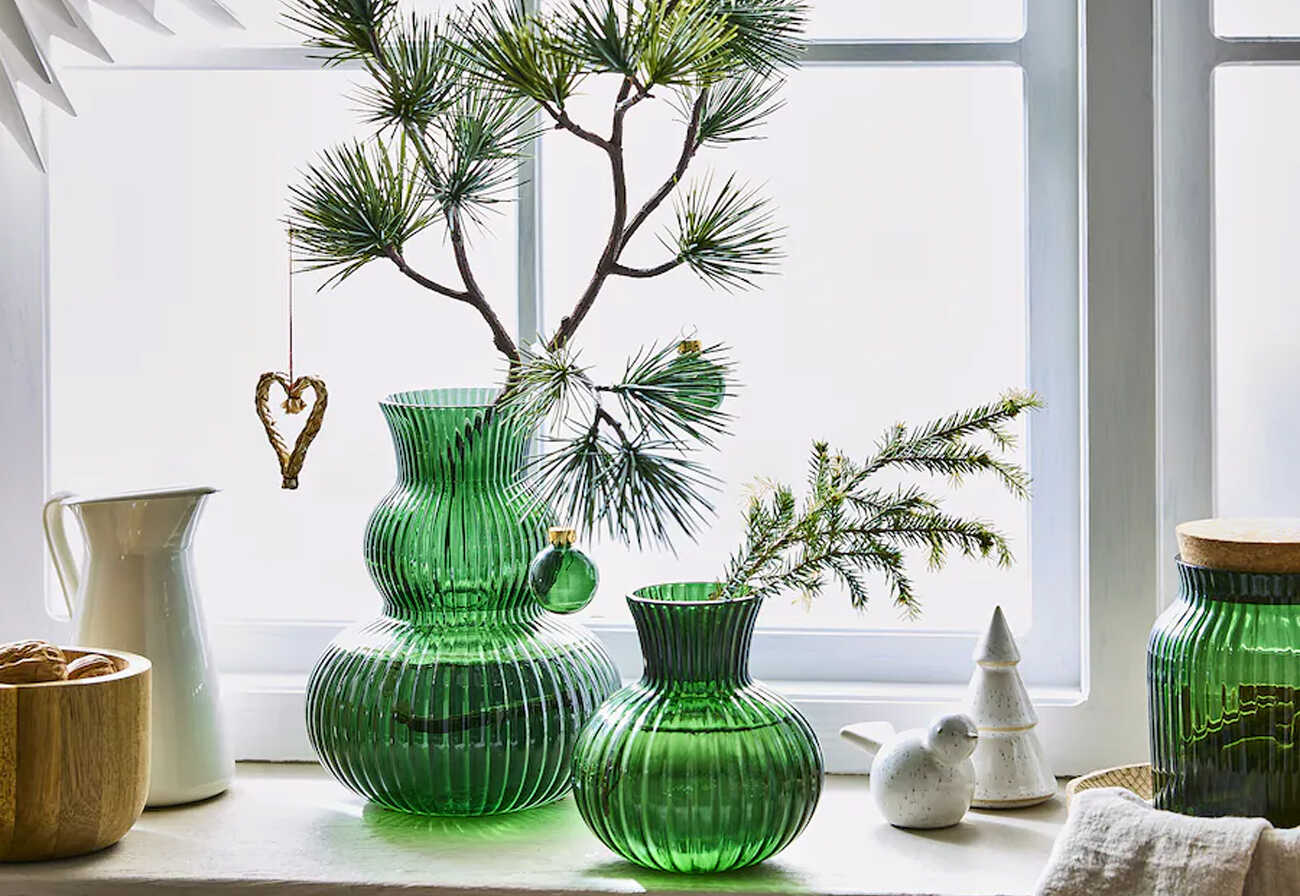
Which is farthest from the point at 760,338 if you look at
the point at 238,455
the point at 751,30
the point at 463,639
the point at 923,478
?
the point at 238,455

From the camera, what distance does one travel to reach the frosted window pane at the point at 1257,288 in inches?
50.8

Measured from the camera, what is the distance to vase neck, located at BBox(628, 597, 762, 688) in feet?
3.41

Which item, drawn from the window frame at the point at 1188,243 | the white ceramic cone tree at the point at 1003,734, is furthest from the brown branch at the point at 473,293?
the window frame at the point at 1188,243

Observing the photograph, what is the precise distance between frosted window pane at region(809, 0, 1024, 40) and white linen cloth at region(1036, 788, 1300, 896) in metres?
0.70

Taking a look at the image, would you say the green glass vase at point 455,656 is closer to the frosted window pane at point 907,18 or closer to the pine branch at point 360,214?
the pine branch at point 360,214

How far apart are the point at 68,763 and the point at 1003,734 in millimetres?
711

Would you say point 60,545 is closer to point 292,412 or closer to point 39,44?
point 292,412

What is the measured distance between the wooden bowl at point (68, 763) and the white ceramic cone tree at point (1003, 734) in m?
0.65

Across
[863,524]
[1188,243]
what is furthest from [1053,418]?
[863,524]

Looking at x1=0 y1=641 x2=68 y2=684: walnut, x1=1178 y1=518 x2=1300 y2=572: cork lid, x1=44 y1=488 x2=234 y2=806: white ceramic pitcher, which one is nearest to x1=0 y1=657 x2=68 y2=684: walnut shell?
x1=0 y1=641 x2=68 y2=684: walnut

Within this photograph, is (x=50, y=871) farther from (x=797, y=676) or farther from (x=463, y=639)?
(x=797, y=676)

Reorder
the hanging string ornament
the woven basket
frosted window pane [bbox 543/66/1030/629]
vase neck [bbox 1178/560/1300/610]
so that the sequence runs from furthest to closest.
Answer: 1. frosted window pane [bbox 543/66/1030/629]
2. the hanging string ornament
3. the woven basket
4. vase neck [bbox 1178/560/1300/610]

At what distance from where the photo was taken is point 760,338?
1.37 metres

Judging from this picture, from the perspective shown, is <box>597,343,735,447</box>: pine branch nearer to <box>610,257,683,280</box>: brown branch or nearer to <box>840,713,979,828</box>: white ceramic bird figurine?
<box>610,257,683,280</box>: brown branch
